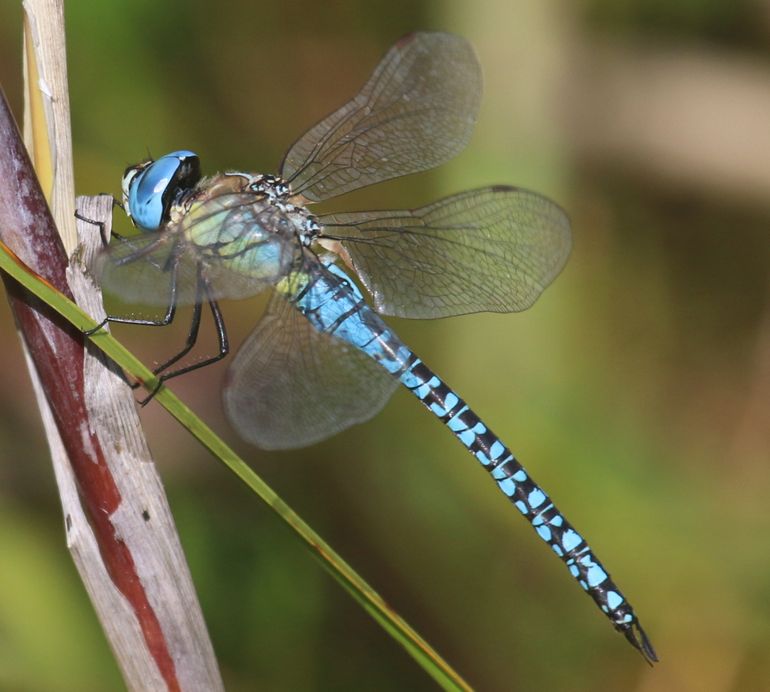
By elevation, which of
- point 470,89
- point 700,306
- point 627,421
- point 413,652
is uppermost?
point 470,89

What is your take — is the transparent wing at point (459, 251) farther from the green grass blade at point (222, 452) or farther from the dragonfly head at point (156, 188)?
the green grass blade at point (222, 452)

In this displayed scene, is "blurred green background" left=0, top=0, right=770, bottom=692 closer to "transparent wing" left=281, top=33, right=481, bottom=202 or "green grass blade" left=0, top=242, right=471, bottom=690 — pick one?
"transparent wing" left=281, top=33, right=481, bottom=202

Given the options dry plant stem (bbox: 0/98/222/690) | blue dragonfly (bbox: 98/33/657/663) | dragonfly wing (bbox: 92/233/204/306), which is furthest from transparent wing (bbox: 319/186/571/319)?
dry plant stem (bbox: 0/98/222/690)

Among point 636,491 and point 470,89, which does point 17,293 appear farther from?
point 636,491

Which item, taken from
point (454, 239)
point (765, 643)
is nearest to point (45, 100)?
point (454, 239)

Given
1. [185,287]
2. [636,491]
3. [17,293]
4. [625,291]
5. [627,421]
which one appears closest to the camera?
[17,293]

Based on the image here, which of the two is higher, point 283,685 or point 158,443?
point 158,443
